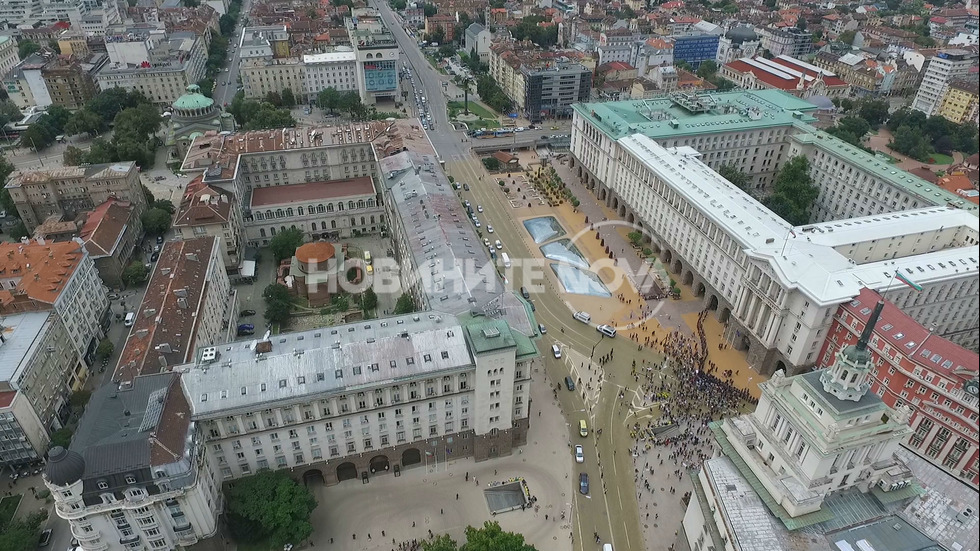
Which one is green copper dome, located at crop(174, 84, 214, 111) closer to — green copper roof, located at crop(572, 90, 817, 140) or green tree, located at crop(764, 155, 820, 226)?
green copper roof, located at crop(572, 90, 817, 140)

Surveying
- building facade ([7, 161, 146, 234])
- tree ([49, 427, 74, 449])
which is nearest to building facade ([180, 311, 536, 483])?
tree ([49, 427, 74, 449])

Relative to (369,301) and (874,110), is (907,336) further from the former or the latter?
(874,110)

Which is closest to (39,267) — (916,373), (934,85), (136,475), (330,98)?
(136,475)

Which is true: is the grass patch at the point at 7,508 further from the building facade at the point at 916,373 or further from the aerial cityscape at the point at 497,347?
the building facade at the point at 916,373

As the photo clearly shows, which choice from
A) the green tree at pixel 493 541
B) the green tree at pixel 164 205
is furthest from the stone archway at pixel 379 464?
the green tree at pixel 164 205

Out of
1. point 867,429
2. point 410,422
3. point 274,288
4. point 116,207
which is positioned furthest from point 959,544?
point 116,207
